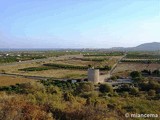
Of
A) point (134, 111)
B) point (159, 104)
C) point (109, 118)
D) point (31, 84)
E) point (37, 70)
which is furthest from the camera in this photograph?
point (37, 70)

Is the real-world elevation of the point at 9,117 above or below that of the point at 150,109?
above

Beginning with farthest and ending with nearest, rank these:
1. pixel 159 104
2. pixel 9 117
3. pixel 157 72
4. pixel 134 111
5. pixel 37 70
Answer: pixel 37 70
pixel 157 72
pixel 159 104
pixel 134 111
pixel 9 117

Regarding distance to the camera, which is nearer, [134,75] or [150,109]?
[150,109]

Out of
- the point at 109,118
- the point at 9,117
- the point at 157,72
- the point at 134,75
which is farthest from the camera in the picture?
the point at 157,72

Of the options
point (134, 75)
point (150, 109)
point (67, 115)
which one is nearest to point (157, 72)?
point (134, 75)

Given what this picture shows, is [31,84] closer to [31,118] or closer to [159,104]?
[159,104]

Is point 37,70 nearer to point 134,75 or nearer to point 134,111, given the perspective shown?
point 134,75

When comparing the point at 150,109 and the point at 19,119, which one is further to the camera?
the point at 150,109

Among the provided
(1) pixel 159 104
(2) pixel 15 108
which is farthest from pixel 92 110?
(1) pixel 159 104

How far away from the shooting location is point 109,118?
916 centimetres

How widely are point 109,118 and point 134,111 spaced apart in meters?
3.92

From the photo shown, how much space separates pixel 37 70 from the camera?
5344 centimetres

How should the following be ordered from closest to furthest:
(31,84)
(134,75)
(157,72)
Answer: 1. (31,84)
2. (134,75)
3. (157,72)

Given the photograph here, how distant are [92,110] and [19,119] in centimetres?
263
